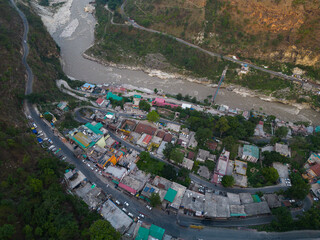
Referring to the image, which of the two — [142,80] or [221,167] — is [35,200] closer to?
[221,167]

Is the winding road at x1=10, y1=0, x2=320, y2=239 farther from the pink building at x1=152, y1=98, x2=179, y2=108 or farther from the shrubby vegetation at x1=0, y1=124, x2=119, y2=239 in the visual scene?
the pink building at x1=152, y1=98, x2=179, y2=108

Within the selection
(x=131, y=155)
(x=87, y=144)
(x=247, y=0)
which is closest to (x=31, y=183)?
(x=87, y=144)

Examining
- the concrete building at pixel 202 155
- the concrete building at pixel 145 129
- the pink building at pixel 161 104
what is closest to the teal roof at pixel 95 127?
the concrete building at pixel 145 129

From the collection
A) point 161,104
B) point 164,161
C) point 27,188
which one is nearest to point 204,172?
point 164,161

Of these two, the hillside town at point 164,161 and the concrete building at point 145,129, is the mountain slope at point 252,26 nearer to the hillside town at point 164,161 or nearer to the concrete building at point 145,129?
the hillside town at point 164,161

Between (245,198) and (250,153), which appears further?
(250,153)

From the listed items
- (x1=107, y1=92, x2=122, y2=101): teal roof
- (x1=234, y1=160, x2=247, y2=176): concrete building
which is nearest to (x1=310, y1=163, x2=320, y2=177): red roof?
(x1=234, y1=160, x2=247, y2=176): concrete building
